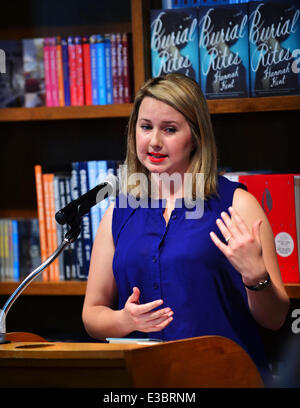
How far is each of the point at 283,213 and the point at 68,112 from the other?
755mm

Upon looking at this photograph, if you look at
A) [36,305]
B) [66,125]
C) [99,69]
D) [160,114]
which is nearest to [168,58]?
[99,69]

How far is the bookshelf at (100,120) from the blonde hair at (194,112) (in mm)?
293

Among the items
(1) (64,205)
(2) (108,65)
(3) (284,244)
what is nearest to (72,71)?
(2) (108,65)

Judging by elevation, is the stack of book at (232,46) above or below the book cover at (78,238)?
above

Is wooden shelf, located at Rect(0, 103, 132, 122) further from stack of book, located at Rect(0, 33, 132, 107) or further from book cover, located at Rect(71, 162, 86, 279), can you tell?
book cover, located at Rect(71, 162, 86, 279)

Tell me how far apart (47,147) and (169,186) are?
2.70 ft

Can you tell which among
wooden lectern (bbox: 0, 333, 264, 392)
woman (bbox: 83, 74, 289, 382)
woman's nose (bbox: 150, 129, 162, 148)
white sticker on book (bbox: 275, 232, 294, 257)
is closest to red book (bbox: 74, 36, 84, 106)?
woman (bbox: 83, 74, 289, 382)

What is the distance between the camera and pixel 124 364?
1020mm

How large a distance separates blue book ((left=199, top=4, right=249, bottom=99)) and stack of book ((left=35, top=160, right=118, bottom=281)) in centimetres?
41

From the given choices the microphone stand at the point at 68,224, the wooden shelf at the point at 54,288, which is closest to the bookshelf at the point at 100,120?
the wooden shelf at the point at 54,288

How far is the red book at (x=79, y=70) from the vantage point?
2.07 m

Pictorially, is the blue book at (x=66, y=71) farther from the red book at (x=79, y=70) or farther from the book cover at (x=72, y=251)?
the book cover at (x=72, y=251)

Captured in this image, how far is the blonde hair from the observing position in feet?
5.39

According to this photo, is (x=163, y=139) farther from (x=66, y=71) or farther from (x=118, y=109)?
(x=66, y=71)
